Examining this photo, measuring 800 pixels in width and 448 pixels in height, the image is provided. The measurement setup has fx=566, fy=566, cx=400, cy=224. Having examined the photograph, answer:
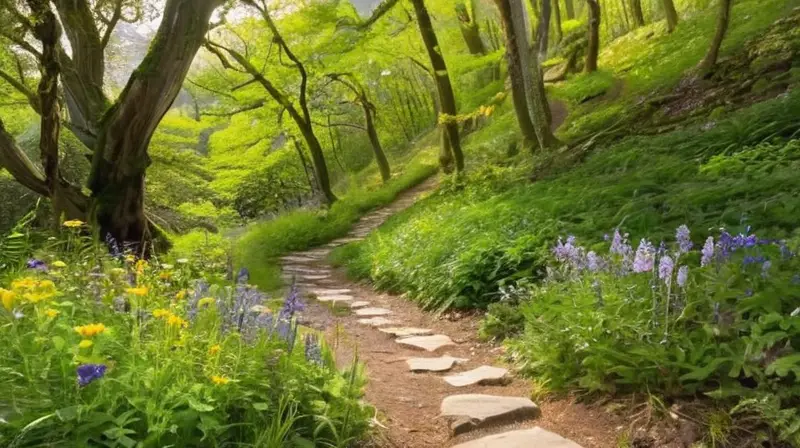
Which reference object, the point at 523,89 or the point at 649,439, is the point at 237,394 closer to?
the point at 649,439

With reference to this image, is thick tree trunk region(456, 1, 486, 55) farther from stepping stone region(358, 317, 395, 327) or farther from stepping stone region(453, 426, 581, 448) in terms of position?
stepping stone region(453, 426, 581, 448)

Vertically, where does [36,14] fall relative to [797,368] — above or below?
above

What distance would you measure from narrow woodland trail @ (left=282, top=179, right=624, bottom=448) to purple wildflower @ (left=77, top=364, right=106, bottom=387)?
1141 mm

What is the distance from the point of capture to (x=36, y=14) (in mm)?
5684

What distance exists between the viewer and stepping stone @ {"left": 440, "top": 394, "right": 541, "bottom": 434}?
270 cm

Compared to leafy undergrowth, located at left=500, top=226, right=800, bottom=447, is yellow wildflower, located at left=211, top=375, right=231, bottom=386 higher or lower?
higher

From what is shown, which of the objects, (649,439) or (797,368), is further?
(649,439)

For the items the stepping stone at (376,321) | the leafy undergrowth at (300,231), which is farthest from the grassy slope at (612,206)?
the leafy undergrowth at (300,231)

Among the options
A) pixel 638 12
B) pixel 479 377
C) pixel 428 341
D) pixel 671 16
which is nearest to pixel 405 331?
pixel 428 341

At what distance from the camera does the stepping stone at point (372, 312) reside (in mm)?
5555

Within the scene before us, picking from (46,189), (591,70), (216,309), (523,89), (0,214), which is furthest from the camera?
(591,70)

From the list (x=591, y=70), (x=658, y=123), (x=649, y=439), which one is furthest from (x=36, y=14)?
(x=591, y=70)

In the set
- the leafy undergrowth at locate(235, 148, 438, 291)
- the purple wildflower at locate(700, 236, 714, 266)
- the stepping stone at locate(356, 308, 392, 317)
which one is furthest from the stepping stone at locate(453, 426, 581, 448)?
the leafy undergrowth at locate(235, 148, 438, 291)

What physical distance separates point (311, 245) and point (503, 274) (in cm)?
801
